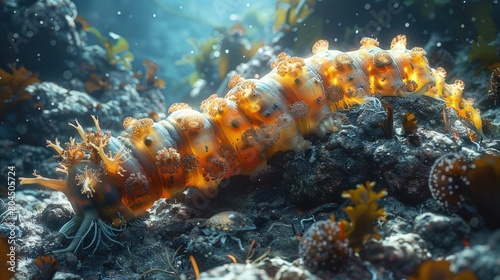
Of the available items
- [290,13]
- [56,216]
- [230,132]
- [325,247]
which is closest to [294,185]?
[230,132]

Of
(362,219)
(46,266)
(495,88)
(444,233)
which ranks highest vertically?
(495,88)

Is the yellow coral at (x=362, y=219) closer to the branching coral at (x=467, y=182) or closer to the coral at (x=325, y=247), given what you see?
the coral at (x=325, y=247)

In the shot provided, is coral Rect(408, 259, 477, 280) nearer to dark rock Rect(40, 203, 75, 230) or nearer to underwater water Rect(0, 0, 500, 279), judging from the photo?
underwater water Rect(0, 0, 500, 279)

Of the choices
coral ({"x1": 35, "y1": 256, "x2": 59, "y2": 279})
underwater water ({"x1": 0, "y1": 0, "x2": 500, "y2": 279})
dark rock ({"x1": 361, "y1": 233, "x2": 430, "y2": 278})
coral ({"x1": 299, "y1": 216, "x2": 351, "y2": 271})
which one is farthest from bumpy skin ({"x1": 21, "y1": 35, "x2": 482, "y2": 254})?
dark rock ({"x1": 361, "y1": 233, "x2": 430, "y2": 278})

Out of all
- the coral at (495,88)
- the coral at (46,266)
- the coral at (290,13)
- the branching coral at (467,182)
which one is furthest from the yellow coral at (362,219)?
the coral at (290,13)

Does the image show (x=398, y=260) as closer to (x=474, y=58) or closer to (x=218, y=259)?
(x=218, y=259)

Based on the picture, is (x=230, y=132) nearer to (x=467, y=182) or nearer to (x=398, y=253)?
(x=398, y=253)

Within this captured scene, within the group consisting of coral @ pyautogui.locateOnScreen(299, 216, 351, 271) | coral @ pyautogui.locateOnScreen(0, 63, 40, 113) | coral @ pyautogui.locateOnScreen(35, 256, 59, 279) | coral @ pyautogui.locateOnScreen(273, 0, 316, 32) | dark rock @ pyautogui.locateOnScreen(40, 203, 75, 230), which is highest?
coral @ pyautogui.locateOnScreen(273, 0, 316, 32)

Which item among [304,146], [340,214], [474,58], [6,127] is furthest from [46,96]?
[474,58]
